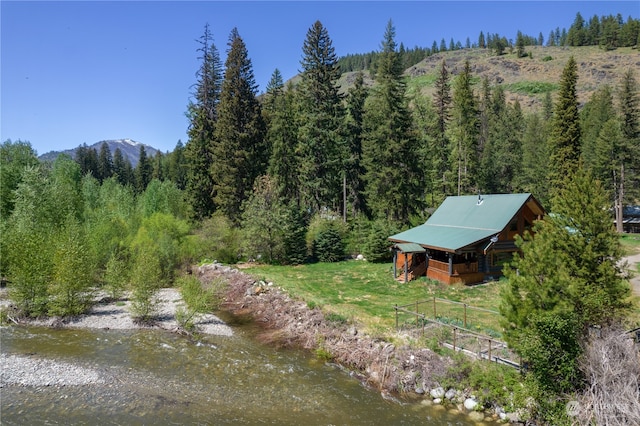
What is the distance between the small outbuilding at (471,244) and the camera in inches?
948

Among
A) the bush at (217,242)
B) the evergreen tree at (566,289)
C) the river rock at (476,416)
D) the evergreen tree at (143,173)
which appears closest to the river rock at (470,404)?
the river rock at (476,416)

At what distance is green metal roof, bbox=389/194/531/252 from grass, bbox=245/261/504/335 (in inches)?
113

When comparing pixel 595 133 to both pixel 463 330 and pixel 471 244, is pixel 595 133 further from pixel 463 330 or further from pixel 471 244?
pixel 463 330

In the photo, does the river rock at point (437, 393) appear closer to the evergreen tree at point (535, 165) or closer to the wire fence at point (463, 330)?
the wire fence at point (463, 330)

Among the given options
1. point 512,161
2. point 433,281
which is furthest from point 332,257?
point 512,161

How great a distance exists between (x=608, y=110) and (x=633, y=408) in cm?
6949

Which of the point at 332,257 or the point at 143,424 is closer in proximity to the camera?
the point at 143,424

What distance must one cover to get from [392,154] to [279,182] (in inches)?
491

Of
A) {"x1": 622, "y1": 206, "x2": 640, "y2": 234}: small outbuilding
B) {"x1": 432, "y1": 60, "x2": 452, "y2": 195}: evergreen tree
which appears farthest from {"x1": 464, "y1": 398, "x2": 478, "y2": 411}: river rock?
{"x1": 622, "y1": 206, "x2": 640, "y2": 234}: small outbuilding

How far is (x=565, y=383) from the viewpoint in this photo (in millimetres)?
10227

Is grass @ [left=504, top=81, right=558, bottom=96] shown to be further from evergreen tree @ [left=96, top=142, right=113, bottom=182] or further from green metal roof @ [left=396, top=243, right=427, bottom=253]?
evergreen tree @ [left=96, top=142, right=113, bottom=182]

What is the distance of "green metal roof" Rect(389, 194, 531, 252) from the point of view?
24.4 m

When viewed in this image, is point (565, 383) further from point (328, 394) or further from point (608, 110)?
point (608, 110)

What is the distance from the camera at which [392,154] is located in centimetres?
3519
